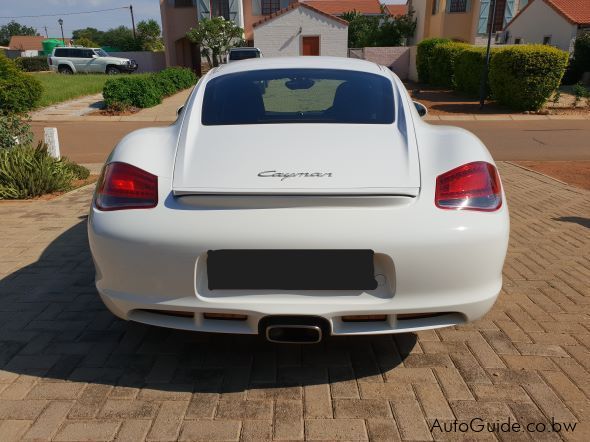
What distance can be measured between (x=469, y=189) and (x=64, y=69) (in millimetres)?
38461

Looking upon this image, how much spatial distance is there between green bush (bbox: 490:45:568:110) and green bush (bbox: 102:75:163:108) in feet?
40.3

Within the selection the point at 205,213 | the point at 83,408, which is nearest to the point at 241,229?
the point at 205,213

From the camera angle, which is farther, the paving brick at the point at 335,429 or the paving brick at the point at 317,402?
the paving brick at the point at 317,402

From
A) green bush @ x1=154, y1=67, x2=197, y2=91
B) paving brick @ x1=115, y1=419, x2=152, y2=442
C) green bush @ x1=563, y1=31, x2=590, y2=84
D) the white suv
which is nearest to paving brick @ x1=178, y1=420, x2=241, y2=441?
paving brick @ x1=115, y1=419, x2=152, y2=442

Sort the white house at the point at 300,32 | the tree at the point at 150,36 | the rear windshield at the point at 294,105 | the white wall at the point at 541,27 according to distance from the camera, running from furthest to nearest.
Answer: the tree at the point at 150,36
the white house at the point at 300,32
the white wall at the point at 541,27
the rear windshield at the point at 294,105

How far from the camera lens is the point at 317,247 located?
207cm

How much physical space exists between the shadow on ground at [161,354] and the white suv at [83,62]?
35717 millimetres

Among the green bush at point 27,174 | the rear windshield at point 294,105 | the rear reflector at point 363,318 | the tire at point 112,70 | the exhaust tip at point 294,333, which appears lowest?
the tire at point 112,70

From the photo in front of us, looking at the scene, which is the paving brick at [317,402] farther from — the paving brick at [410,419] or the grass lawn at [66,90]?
the grass lawn at [66,90]

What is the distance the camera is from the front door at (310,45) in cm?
3284

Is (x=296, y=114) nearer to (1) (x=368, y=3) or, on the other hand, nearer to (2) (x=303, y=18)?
(2) (x=303, y=18)

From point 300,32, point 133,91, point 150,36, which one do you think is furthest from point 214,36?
point 150,36

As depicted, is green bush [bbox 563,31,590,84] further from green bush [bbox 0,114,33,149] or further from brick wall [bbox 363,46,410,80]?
green bush [bbox 0,114,33,149]

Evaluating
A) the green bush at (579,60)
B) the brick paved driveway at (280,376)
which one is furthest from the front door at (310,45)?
the brick paved driveway at (280,376)
